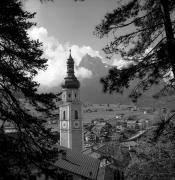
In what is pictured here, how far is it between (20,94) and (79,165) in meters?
21.3

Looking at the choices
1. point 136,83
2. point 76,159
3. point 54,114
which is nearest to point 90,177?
point 76,159

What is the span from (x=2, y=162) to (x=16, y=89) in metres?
3.01

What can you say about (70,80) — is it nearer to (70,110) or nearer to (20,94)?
(70,110)

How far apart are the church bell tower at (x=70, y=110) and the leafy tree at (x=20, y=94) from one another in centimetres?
4068

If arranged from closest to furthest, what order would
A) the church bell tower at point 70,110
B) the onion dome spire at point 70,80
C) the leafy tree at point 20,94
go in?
the leafy tree at point 20,94 < the church bell tower at point 70,110 < the onion dome spire at point 70,80

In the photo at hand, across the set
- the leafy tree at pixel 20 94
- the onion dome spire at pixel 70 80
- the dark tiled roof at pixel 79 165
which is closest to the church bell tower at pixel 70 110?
the onion dome spire at pixel 70 80

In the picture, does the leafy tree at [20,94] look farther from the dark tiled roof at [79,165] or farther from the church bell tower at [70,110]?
the church bell tower at [70,110]

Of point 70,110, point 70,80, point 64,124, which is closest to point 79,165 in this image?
point 70,110

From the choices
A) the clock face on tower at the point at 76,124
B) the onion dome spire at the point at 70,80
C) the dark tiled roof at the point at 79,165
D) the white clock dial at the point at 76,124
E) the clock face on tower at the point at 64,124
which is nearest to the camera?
the dark tiled roof at the point at 79,165

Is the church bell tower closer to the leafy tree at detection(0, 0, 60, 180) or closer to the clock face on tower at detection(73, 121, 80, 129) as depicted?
the clock face on tower at detection(73, 121, 80, 129)

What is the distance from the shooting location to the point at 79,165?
1155 inches

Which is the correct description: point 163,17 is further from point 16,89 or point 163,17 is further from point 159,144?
point 159,144

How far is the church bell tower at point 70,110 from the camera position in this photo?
50.8 meters

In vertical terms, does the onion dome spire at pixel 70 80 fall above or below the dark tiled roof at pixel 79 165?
above
